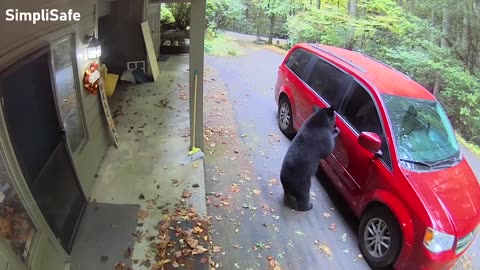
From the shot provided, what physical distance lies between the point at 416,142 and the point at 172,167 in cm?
325

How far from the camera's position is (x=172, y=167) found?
16.9ft

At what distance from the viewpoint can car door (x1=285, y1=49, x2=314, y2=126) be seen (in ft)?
19.8

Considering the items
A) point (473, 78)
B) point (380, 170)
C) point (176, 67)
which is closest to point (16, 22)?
point (380, 170)

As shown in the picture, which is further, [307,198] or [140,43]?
[140,43]

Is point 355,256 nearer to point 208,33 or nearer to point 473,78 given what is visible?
point 473,78

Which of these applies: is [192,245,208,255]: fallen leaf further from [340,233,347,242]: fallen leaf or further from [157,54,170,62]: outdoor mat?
[157,54,170,62]: outdoor mat

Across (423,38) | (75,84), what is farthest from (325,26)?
(75,84)

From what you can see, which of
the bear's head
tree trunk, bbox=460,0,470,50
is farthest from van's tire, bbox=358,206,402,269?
tree trunk, bbox=460,0,470,50

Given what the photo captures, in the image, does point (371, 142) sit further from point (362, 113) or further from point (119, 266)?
point (119, 266)

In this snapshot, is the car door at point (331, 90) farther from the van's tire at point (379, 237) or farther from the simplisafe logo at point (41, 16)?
the simplisafe logo at point (41, 16)

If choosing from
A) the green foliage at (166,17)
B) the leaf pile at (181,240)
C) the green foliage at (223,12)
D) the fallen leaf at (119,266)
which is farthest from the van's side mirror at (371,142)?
the green foliage at (223,12)

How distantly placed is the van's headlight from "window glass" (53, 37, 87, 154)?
151 inches

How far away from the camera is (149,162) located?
5.25 m

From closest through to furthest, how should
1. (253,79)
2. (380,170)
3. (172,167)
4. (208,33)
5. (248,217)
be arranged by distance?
(380,170)
(248,217)
(172,167)
(253,79)
(208,33)
